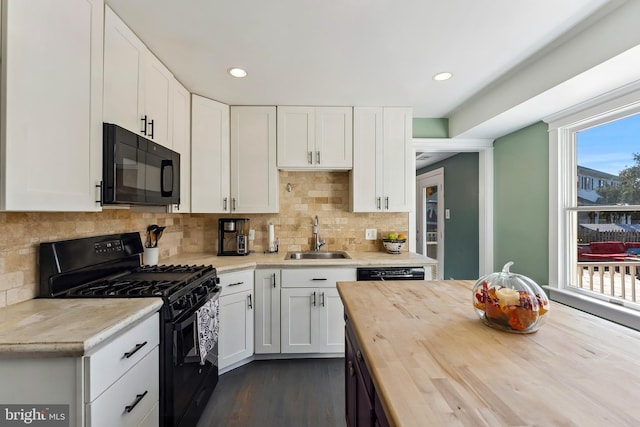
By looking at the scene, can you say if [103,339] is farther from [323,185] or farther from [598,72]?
[598,72]

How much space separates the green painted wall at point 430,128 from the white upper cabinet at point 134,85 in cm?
246

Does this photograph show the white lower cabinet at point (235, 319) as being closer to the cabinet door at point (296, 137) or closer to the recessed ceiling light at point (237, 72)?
the cabinet door at point (296, 137)

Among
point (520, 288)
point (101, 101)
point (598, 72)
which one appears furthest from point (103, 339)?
point (598, 72)

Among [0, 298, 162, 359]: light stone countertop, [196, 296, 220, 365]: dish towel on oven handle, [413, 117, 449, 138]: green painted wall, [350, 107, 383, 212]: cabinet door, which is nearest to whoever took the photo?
[0, 298, 162, 359]: light stone countertop

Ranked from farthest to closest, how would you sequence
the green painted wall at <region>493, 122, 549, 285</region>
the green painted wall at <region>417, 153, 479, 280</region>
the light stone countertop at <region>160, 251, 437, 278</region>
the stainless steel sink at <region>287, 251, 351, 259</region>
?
1. the green painted wall at <region>417, 153, 479, 280</region>
2. the stainless steel sink at <region>287, 251, 351, 259</region>
3. the green painted wall at <region>493, 122, 549, 285</region>
4. the light stone countertop at <region>160, 251, 437, 278</region>

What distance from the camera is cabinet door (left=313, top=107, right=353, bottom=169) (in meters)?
2.90

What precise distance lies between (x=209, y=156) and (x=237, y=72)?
0.84m

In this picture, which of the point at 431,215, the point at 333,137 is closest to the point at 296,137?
the point at 333,137

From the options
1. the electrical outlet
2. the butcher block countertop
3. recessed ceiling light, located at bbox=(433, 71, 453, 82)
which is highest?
recessed ceiling light, located at bbox=(433, 71, 453, 82)

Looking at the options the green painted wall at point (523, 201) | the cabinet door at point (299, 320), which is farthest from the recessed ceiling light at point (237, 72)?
the green painted wall at point (523, 201)

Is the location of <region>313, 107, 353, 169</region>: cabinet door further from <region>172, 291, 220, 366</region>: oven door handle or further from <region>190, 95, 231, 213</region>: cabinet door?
<region>172, 291, 220, 366</region>: oven door handle

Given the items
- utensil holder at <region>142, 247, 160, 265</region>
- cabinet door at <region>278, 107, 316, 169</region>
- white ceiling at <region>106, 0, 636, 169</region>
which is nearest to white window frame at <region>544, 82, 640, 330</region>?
white ceiling at <region>106, 0, 636, 169</region>

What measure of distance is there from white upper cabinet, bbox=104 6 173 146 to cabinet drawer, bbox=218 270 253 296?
114cm

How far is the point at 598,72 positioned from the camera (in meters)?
1.67
